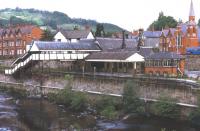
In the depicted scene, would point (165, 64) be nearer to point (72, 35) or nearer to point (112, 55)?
point (112, 55)

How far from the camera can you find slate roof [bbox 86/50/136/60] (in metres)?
67.9

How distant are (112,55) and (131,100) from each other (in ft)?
81.8

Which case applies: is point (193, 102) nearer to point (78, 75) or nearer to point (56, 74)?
point (78, 75)

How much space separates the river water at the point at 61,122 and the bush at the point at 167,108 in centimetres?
78

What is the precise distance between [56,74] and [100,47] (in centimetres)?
1837

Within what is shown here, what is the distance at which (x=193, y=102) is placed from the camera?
43188mm

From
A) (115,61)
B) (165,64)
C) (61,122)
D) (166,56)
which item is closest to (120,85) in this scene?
(61,122)

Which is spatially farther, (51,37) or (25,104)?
(51,37)

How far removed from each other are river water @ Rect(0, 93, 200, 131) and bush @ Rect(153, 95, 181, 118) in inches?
30.7

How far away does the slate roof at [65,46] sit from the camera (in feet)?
246

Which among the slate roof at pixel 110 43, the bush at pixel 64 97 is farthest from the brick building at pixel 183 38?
the bush at pixel 64 97

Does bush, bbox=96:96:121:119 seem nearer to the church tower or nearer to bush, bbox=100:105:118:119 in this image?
bush, bbox=100:105:118:119

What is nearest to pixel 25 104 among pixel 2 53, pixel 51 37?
pixel 51 37

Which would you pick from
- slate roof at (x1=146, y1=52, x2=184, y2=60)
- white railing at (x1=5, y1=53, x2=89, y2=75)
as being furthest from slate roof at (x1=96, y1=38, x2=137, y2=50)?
slate roof at (x1=146, y1=52, x2=184, y2=60)
